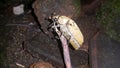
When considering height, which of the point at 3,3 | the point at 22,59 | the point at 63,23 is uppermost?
the point at 63,23

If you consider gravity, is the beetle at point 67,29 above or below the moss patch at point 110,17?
above

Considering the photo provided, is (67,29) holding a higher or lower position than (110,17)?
higher

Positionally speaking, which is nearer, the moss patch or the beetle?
the beetle

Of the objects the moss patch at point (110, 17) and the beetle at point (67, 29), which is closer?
the beetle at point (67, 29)

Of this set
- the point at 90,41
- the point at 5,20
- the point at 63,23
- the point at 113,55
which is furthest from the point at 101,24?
the point at 5,20

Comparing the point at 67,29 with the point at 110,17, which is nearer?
the point at 67,29

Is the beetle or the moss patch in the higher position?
the beetle

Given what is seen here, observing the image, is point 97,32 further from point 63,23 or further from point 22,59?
point 22,59

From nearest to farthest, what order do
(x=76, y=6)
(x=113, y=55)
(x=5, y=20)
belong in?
1. (x=113, y=55)
2. (x=76, y=6)
3. (x=5, y=20)
